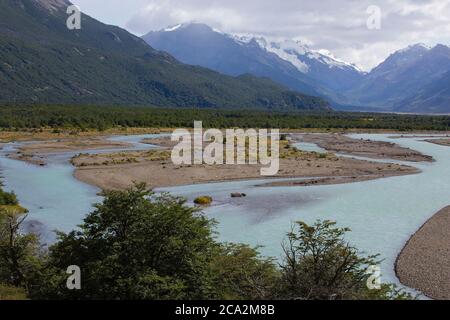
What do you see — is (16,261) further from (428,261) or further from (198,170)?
(198,170)

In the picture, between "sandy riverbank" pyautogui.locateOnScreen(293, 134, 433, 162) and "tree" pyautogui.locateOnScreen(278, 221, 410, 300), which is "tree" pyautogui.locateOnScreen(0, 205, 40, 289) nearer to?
"tree" pyautogui.locateOnScreen(278, 221, 410, 300)

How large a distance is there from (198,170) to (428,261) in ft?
131

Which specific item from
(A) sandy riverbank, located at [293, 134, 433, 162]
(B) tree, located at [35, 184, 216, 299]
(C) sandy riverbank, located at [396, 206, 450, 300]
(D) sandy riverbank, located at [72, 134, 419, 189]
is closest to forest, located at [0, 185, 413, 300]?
(B) tree, located at [35, 184, 216, 299]

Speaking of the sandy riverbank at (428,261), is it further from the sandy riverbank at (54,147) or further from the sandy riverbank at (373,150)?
the sandy riverbank at (54,147)

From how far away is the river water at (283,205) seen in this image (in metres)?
35.4

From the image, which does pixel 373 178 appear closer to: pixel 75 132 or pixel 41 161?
pixel 41 161

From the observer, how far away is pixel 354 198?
1984 inches

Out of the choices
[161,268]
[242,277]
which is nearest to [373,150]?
[242,277]

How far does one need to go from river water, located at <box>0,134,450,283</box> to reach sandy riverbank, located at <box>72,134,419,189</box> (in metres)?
2.64

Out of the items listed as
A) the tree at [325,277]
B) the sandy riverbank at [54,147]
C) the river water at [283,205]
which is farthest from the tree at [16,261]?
the sandy riverbank at [54,147]

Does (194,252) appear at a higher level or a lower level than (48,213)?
higher
